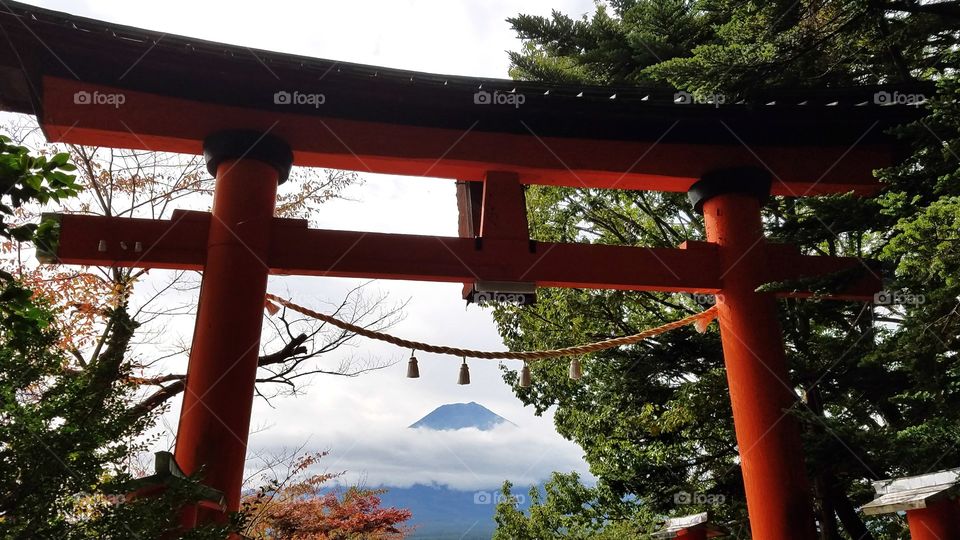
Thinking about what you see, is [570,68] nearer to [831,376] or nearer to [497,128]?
[497,128]

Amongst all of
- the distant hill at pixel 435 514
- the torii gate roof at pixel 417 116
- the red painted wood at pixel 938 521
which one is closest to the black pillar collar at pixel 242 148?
the torii gate roof at pixel 417 116

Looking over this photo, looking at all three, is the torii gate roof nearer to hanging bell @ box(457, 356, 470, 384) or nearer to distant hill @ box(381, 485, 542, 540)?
hanging bell @ box(457, 356, 470, 384)

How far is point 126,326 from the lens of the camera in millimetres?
3006

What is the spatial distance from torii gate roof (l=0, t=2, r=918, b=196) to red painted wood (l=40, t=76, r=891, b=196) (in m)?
0.01

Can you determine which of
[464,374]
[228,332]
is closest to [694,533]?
[464,374]

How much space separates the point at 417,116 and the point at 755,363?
3.44m

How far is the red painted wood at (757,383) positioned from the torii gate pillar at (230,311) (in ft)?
12.2

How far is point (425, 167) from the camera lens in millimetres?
5520

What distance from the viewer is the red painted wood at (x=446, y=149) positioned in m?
4.86

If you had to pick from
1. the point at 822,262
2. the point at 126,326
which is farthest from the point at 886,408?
the point at 126,326

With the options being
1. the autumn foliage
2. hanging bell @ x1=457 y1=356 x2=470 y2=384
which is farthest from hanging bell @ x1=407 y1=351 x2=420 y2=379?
the autumn foliage

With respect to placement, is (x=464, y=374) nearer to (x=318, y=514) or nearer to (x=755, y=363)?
(x=755, y=363)

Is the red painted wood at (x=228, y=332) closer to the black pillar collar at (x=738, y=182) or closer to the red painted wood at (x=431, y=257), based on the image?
the red painted wood at (x=431, y=257)

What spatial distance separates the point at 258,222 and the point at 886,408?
631 centimetres
